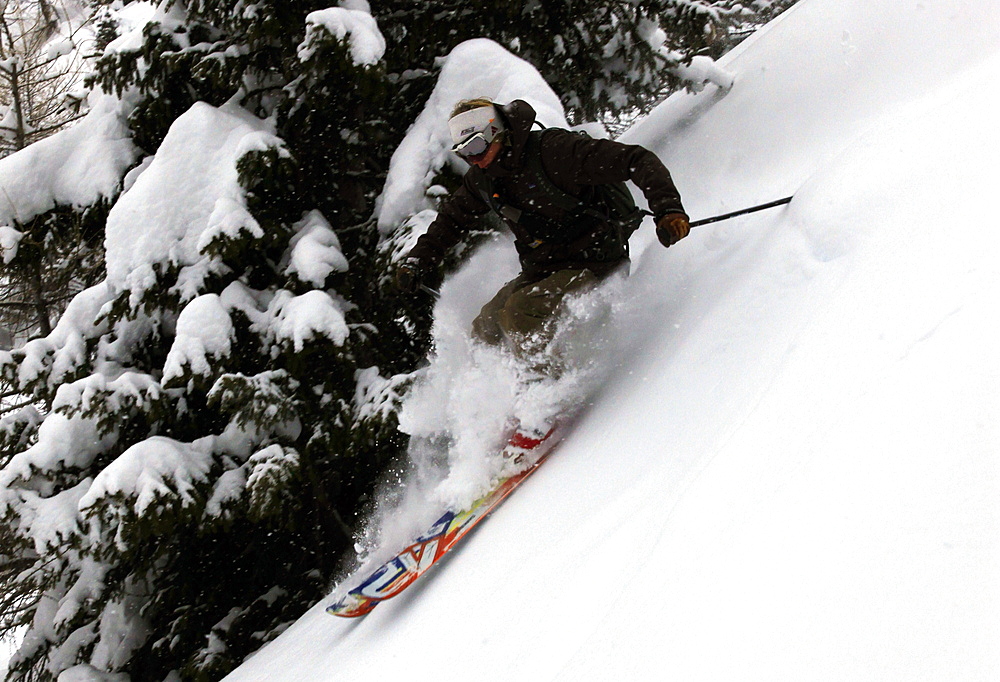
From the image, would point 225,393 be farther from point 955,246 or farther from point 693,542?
point 955,246

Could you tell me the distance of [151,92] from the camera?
6227 mm

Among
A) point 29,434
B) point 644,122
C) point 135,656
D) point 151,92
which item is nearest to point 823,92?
point 644,122

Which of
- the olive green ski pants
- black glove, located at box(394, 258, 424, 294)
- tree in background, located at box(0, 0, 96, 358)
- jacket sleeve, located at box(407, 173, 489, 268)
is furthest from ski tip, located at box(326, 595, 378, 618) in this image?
tree in background, located at box(0, 0, 96, 358)

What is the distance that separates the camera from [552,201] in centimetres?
459

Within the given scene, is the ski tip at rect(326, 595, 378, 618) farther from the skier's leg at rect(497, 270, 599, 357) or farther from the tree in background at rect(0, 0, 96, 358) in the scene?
the tree in background at rect(0, 0, 96, 358)

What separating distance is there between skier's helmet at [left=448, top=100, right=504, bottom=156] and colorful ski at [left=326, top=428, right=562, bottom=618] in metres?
1.81

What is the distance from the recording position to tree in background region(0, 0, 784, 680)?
5328mm

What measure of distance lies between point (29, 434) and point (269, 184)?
2954 millimetres

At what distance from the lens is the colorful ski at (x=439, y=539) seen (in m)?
4.32

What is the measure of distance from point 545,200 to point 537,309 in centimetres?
70

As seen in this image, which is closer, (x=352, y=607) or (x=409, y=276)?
(x=352, y=607)

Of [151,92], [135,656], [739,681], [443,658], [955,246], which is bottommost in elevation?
[135,656]

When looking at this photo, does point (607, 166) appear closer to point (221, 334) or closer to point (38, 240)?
point (221, 334)

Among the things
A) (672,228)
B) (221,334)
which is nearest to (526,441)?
(672,228)
